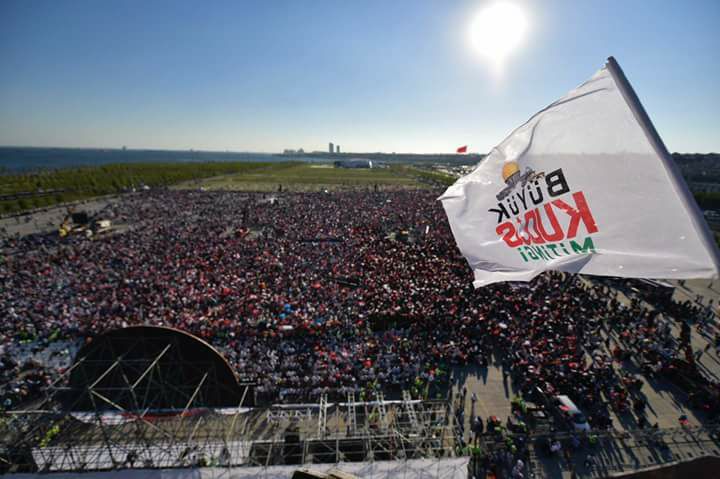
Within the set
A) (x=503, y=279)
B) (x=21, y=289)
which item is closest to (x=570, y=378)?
(x=503, y=279)

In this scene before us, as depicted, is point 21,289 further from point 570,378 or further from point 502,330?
point 570,378

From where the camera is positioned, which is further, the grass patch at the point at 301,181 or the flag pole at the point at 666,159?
the grass patch at the point at 301,181

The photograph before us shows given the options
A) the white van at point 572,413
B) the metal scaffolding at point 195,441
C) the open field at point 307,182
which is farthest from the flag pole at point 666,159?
the open field at point 307,182

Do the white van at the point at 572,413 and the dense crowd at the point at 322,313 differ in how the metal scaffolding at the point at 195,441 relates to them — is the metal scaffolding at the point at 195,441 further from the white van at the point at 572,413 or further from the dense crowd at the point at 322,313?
the white van at the point at 572,413

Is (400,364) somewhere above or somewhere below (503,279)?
below

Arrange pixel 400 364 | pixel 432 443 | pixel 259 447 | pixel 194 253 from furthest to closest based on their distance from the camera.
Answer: pixel 194 253, pixel 400 364, pixel 432 443, pixel 259 447

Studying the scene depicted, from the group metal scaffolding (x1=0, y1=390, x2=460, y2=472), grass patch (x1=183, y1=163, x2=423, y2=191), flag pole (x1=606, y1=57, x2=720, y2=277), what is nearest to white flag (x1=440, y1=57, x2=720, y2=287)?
flag pole (x1=606, y1=57, x2=720, y2=277)
